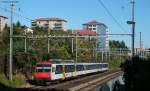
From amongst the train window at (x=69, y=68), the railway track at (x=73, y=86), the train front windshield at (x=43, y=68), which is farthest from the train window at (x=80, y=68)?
the train front windshield at (x=43, y=68)

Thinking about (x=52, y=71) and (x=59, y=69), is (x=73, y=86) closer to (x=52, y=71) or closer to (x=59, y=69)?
(x=52, y=71)

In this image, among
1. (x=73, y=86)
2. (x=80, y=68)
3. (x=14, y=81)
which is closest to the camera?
(x=73, y=86)

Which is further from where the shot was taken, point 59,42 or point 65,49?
point 59,42

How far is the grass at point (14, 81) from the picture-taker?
5049 centimetres

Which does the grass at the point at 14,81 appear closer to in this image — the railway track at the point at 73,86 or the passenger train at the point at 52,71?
the passenger train at the point at 52,71

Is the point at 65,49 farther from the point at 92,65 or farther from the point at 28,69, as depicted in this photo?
the point at 28,69

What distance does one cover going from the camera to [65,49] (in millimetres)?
98938

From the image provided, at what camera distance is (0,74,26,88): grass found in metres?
50.5

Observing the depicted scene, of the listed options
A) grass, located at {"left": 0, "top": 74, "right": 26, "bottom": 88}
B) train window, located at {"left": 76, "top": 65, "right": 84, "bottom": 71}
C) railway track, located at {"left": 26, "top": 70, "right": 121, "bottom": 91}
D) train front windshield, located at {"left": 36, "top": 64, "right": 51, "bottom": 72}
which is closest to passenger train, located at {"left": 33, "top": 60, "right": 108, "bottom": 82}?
train front windshield, located at {"left": 36, "top": 64, "right": 51, "bottom": 72}

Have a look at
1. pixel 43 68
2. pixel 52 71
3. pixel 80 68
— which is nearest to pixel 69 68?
pixel 43 68

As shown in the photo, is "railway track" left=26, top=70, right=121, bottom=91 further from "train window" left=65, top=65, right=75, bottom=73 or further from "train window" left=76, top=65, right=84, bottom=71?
"train window" left=76, top=65, right=84, bottom=71

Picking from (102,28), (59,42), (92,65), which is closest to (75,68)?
(92,65)

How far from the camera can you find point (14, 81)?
52938 mm

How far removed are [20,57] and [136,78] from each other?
44140mm
